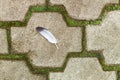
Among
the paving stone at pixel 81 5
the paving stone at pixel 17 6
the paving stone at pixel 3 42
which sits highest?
the paving stone at pixel 81 5

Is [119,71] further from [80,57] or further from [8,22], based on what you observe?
[8,22]

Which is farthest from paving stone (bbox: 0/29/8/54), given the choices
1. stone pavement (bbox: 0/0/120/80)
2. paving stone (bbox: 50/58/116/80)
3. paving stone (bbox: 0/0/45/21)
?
paving stone (bbox: 50/58/116/80)

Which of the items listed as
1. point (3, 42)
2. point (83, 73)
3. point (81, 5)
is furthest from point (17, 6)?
point (83, 73)

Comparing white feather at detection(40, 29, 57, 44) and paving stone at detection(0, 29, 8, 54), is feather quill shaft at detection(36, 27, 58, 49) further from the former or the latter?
paving stone at detection(0, 29, 8, 54)

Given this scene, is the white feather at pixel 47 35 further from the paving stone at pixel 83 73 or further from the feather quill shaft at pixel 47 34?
the paving stone at pixel 83 73

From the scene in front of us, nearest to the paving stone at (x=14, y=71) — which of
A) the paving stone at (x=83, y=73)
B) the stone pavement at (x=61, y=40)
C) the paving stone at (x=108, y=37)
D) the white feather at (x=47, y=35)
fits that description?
the stone pavement at (x=61, y=40)

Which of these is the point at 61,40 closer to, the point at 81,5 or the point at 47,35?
the point at 47,35
